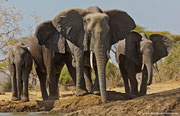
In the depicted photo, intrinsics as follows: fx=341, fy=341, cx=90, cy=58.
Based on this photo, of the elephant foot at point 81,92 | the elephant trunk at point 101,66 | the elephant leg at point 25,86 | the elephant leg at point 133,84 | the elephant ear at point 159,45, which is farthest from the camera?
the elephant ear at point 159,45

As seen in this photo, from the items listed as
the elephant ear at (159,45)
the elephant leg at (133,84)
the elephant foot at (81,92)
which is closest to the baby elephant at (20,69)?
the elephant foot at (81,92)

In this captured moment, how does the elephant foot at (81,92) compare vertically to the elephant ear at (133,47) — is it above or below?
below

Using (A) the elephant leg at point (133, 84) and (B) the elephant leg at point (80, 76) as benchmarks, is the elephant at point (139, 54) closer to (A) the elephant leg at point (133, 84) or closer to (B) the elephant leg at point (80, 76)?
(A) the elephant leg at point (133, 84)

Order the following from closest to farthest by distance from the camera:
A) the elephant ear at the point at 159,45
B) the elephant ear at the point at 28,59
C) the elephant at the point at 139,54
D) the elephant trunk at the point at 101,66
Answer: the elephant trunk at the point at 101,66
the elephant at the point at 139,54
the elephant ear at the point at 28,59
the elephant ear at the point at 159,45

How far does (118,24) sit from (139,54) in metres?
1.71

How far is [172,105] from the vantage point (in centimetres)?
420

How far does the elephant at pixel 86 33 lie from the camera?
739 cm

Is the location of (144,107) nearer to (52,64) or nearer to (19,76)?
(52,64)

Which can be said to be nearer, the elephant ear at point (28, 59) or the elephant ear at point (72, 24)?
the elephant ear at point (72, 24)

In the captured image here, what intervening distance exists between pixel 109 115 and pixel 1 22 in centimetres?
2562

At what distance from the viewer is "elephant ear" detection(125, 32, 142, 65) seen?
10.5 metres

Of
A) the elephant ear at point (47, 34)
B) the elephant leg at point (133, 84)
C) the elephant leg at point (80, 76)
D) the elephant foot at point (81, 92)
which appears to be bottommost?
the elephant leg at point (133, 84)

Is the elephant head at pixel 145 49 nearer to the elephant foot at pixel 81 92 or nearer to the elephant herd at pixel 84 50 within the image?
the elephant herd at pixel 84 50

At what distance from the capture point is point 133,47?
10.7 metres
